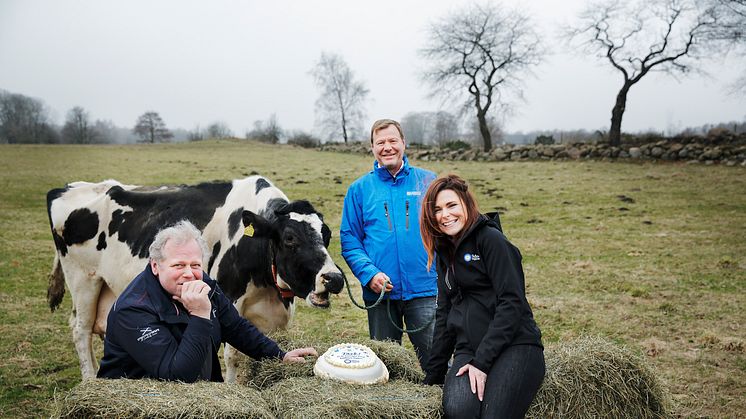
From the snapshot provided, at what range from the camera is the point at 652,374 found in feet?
10.9

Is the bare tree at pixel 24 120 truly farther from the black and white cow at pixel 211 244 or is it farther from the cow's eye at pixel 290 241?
the cow's eye at pixel 290 241

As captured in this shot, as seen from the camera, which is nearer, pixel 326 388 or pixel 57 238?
pixel 326 388

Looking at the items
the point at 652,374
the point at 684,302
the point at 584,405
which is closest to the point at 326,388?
the point at 584,405

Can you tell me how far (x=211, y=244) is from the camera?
561 centimetres

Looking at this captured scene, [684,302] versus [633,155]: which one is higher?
[633,155]

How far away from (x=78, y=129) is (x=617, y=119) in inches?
2201

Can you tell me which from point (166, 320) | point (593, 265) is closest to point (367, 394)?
point (166, 320)

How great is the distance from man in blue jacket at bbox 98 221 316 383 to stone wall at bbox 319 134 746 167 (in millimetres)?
24072

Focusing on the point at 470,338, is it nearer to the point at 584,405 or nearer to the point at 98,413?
the point at 584,405

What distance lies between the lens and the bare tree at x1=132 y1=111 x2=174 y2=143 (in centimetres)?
6631

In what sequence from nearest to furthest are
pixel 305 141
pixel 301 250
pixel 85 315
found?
pixel 301 250 → pixel 85 315 → pixel 305 141

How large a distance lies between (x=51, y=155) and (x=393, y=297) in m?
33.0

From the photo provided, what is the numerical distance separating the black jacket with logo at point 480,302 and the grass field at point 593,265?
1.40 metres

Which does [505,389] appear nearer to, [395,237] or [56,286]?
[395,237]
